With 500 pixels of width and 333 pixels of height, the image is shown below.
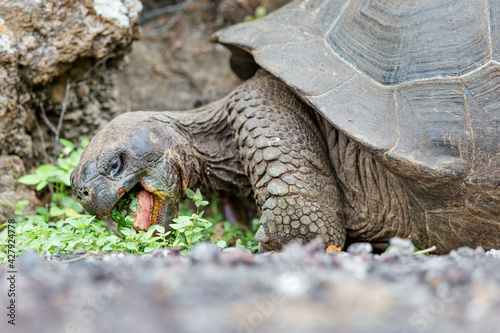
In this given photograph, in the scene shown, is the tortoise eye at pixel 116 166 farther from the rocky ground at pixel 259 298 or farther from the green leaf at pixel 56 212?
the rocky ground at pixel 259 298

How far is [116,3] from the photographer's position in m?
3.47

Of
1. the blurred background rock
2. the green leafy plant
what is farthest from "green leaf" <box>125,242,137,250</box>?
the blurred background rock

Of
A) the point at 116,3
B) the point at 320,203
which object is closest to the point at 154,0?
the point at 116,3

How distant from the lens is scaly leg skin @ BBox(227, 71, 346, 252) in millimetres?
2547

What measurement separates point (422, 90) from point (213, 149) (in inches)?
55.9

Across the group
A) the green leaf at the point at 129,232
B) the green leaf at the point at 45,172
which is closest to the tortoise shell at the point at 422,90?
the green leaf at the point at 129,232

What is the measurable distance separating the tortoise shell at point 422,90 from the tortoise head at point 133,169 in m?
0.80

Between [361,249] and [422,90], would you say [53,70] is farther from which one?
[361,249]

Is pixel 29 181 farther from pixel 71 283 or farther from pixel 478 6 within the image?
pixel 478 6

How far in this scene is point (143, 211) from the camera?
266 cm

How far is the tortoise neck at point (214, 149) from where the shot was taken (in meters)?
3.11

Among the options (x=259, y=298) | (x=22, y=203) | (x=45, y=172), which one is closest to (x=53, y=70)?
(x=45, y=172)

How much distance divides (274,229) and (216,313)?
1408 mm

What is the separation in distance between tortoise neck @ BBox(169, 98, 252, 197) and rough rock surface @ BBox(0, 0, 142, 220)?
0.96m
